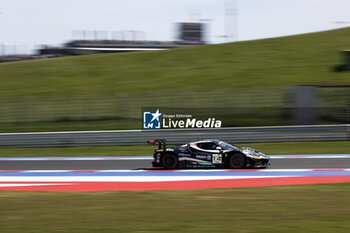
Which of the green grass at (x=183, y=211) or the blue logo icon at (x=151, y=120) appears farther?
the blue logo icon at (x=151, y=120)

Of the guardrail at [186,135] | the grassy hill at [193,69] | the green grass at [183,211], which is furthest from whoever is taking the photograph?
the grassy hill at [193,69]

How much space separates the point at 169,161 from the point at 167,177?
1243 millimetres

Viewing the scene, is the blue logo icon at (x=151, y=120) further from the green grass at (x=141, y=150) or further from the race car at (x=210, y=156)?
the race car at (x=210, y=156)

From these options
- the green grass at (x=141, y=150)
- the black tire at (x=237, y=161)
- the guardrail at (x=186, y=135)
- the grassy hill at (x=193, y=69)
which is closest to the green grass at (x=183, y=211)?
the black tire at (x=237, y=161)

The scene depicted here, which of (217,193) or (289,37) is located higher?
(289,37)

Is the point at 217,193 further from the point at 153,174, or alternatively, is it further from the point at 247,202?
the point at 153,174

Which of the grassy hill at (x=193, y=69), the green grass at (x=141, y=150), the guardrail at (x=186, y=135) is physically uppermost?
the grassy hill at (x=193, y=69)

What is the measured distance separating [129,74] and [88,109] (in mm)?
10544

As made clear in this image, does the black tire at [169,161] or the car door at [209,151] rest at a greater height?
the car door at [209,151]

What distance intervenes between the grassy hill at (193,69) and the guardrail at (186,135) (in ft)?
22.8

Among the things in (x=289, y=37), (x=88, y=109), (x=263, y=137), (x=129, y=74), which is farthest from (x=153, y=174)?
(x=289, y=37)

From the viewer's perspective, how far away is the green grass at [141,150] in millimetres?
17000

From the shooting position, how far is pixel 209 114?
20281mm

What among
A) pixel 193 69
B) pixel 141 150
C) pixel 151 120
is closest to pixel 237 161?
pixel 141 150
